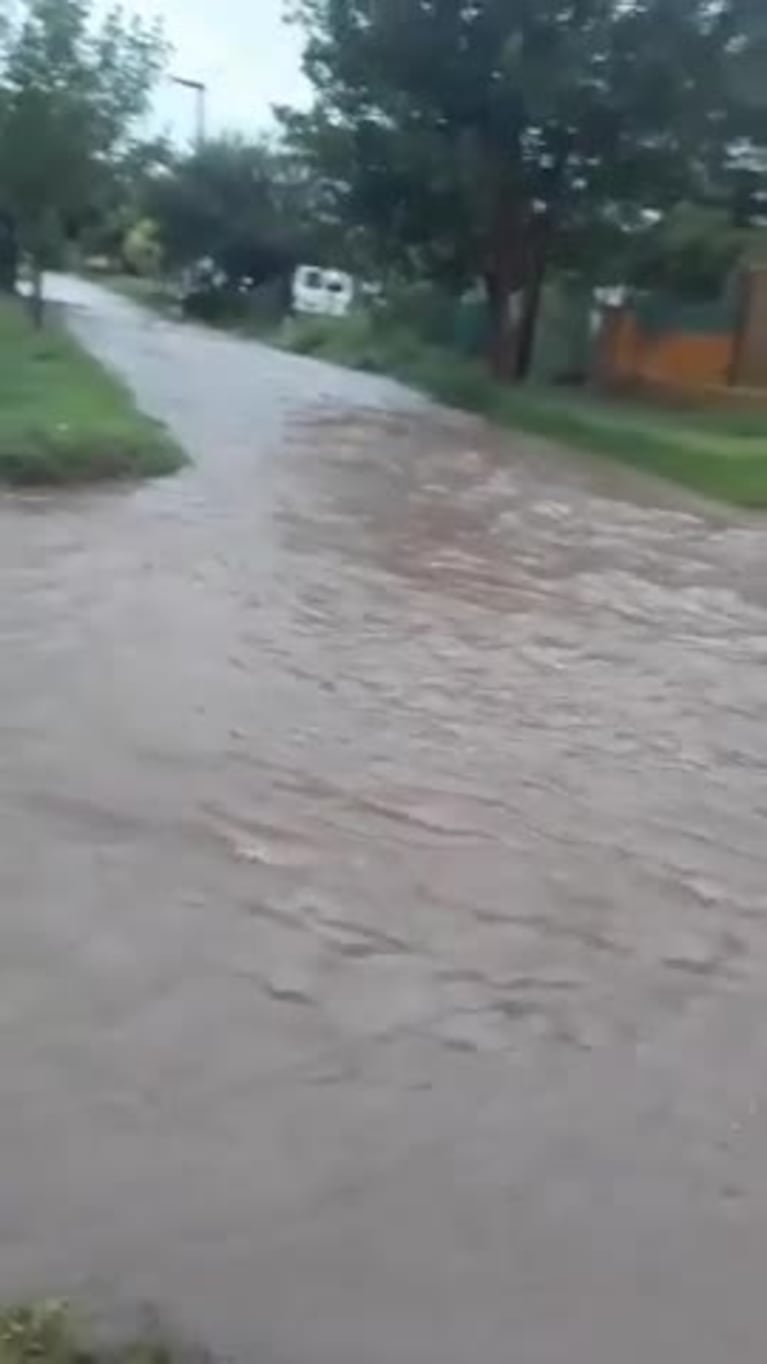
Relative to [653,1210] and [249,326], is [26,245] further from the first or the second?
[653,1210]

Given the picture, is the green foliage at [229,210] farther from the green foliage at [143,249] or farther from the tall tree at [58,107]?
the tall tree at [58,107]

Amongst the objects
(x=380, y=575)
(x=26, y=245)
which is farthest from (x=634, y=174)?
(x=380, y=575)

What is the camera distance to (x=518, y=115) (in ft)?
80.5

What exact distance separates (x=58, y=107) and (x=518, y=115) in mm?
6153

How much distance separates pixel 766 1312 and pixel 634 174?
919 inches

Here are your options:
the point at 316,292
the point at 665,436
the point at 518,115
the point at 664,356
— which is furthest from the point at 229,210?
the point at 665,436

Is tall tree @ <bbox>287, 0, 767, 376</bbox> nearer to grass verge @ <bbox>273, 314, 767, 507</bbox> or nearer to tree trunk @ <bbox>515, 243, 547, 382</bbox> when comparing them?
tree trunk @ <bbox>515, 243, 547, 382</bbox>

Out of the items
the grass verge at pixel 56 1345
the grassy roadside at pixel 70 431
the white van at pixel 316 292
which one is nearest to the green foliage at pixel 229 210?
the white van at pixel 316 292

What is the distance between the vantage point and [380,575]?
1170 centimetres

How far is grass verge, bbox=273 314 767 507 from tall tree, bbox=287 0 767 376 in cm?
184

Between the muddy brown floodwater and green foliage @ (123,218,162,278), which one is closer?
the muddy brown floodwater

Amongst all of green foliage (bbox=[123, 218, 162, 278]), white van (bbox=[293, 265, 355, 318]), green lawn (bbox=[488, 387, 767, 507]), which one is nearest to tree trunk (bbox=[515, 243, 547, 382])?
green lawn (bbox=[488, 387, 767, 507])

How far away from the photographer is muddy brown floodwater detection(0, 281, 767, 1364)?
12.0 ft

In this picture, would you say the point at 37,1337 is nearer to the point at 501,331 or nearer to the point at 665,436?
the point at 665,436
